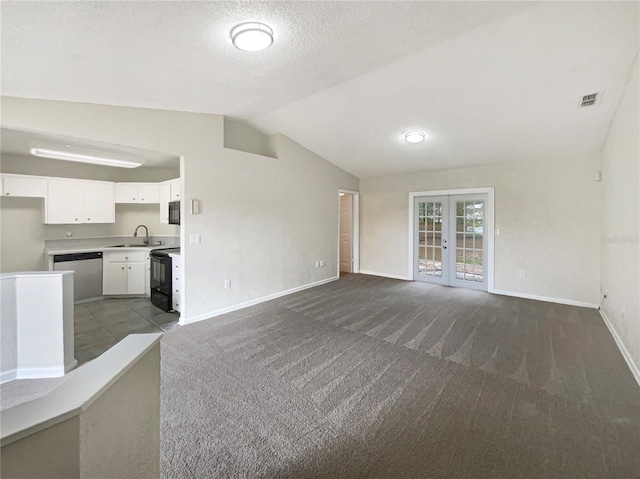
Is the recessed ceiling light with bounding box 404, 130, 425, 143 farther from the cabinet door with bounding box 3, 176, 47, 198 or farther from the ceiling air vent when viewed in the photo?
the cabinet door with bounding box 3, 176, 47, 198

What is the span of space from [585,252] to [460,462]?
463 centimetres

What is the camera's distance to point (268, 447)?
69.7 inches

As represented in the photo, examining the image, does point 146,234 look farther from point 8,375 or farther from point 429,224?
point 429,224

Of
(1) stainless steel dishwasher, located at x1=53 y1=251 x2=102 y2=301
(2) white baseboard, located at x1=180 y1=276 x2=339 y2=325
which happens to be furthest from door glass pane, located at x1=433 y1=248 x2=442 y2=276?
(1) stainless steel dishwasher, located at x1=53 y1=251 x2=102 y2=301

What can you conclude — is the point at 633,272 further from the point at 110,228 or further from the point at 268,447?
the point at 110,228

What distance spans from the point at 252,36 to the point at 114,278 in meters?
4.85

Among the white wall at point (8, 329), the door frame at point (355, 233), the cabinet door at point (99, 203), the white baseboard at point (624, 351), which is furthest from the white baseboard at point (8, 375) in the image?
the door frame at point (355, 233)

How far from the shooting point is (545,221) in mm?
4859

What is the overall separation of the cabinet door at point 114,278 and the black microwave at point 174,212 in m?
1.33

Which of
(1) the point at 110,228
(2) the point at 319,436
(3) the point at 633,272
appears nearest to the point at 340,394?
(2) the point at 319,436

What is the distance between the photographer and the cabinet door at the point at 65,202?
180 inches

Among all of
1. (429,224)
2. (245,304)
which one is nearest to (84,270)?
(245,304)

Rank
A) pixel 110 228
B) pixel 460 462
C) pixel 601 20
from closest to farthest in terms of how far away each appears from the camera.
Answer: pixel 460 462, pixel 601 20, pixel 110 228

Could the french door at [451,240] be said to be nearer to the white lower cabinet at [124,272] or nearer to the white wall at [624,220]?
the white wall at [624,220]
